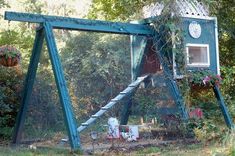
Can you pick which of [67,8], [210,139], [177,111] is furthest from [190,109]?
[67,8]

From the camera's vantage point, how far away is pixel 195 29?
8844mm

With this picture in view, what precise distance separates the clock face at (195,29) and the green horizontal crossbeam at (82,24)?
0.78 meters

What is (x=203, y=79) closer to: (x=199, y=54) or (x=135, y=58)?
(x=199, y=54)

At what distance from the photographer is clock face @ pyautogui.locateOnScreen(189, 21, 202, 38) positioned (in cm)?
880

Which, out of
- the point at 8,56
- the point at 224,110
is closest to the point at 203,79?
the point at 224,110

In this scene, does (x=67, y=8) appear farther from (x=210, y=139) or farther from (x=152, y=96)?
(x=210, y=139)

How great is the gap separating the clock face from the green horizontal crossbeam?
0.78 meters

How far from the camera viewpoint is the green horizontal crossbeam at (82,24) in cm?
703

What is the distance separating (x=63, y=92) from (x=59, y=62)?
523 mm

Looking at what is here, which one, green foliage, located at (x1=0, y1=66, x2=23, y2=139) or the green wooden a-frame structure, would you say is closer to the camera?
the green wooden a-frame structure

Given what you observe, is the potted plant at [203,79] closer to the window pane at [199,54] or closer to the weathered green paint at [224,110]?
the weathered green paint at [224,110]

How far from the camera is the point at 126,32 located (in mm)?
8336

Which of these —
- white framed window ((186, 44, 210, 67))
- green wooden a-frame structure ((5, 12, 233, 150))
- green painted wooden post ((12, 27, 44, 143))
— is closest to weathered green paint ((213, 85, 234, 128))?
green wooden a-frame structure ((5, 12, 233, 150))

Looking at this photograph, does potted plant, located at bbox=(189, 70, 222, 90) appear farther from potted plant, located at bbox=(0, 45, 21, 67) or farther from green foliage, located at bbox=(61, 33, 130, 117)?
potted plant, located at bbox=(0, 45, 21, 67)
